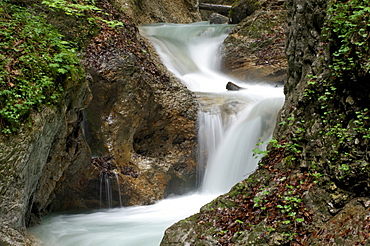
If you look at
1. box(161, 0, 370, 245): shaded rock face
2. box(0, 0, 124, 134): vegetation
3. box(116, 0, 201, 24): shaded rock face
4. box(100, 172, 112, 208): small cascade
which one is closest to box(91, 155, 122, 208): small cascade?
box(100, 172, 112, 208): small cascade

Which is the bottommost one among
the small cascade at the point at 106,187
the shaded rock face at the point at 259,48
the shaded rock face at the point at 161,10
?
the small cascade at the point at 106,187

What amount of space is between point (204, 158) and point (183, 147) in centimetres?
63

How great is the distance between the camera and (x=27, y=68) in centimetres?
517

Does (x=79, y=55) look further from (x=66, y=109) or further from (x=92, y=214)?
(x=92, y=214)

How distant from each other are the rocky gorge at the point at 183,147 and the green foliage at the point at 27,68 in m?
0.18

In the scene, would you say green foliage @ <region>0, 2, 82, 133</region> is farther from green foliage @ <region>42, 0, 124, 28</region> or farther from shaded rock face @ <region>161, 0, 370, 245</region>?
shaded rock face @ <region>161, 0, 370, 245</region>

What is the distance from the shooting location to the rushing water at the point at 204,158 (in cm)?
608

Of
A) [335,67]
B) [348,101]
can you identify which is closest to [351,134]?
[348,101]

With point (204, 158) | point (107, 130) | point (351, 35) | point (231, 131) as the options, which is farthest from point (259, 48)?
point (351, 35)

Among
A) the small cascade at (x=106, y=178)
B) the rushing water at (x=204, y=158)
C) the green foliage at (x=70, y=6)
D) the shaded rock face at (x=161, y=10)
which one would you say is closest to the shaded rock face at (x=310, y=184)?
the rushing water at (x=204, y=158)

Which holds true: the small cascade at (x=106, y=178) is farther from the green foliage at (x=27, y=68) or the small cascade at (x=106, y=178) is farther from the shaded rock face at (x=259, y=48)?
the shaded rock face at (x=259, y=48)

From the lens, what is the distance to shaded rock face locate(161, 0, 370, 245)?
3228 millimetres

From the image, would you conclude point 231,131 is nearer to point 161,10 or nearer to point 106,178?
point 106,178

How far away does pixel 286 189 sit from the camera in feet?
12.6
